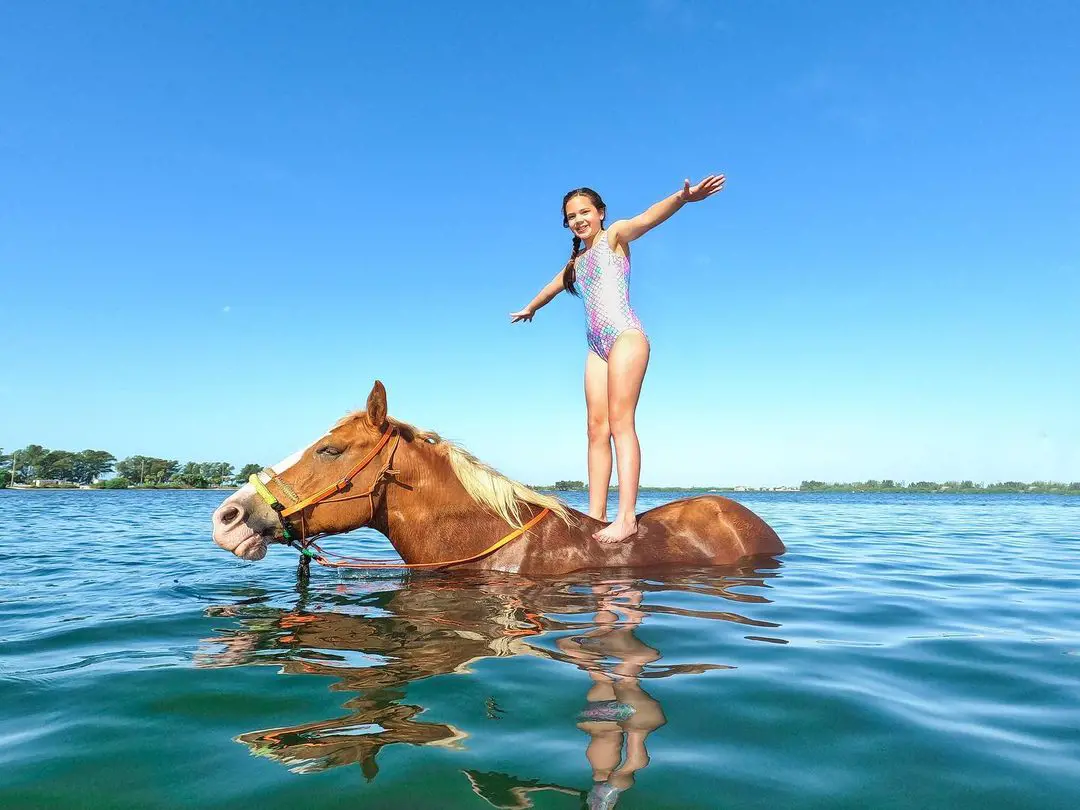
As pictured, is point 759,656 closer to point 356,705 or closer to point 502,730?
point 502,730

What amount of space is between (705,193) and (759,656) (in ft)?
10.8

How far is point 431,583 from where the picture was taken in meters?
5.07

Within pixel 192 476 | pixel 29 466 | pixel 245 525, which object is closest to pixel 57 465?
pixel 29 466

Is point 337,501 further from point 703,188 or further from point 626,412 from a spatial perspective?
point 703,188

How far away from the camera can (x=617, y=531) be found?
5266 millimetres

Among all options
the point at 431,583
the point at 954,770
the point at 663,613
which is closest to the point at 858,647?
the point at 663,613

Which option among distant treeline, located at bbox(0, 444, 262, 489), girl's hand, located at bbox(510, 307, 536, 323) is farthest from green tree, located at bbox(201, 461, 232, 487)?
girl's hand, located at bbox(510, 307, 536, 323)

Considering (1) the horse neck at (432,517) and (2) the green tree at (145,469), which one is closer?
(1) the horse neck at (432,517)

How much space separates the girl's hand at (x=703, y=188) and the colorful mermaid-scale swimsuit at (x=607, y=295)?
2.89 ft

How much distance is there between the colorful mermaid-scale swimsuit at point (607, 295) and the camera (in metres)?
5.48

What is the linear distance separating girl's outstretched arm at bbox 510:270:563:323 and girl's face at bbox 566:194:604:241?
51cm

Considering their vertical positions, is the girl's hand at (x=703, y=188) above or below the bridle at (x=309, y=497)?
above

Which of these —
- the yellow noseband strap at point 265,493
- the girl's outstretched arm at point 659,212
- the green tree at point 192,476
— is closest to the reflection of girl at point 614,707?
the yellow noseband strap at point 265,493

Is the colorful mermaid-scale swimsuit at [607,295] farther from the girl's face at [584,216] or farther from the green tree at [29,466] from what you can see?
the green tree at [29,466]
